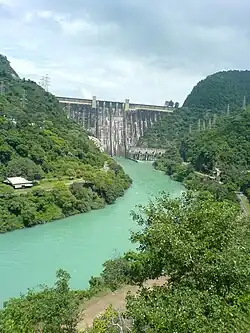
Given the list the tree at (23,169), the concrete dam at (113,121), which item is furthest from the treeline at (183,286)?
the concrete dam at (113,121)

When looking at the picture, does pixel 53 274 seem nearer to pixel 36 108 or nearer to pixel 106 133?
pixel 36 108

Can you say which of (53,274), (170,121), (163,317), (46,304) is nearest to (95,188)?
(53,274)

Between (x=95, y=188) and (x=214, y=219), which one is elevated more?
(x=214, y=219)

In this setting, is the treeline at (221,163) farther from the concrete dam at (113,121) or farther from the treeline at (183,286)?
the treeline at (183,286)

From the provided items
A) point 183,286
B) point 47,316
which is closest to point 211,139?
point 47,316

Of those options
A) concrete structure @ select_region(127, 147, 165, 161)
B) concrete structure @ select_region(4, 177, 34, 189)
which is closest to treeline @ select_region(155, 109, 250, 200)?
concrete structure @ select_region(127, 147, 165, 161)

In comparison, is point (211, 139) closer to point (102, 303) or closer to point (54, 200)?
point (54, 200)
